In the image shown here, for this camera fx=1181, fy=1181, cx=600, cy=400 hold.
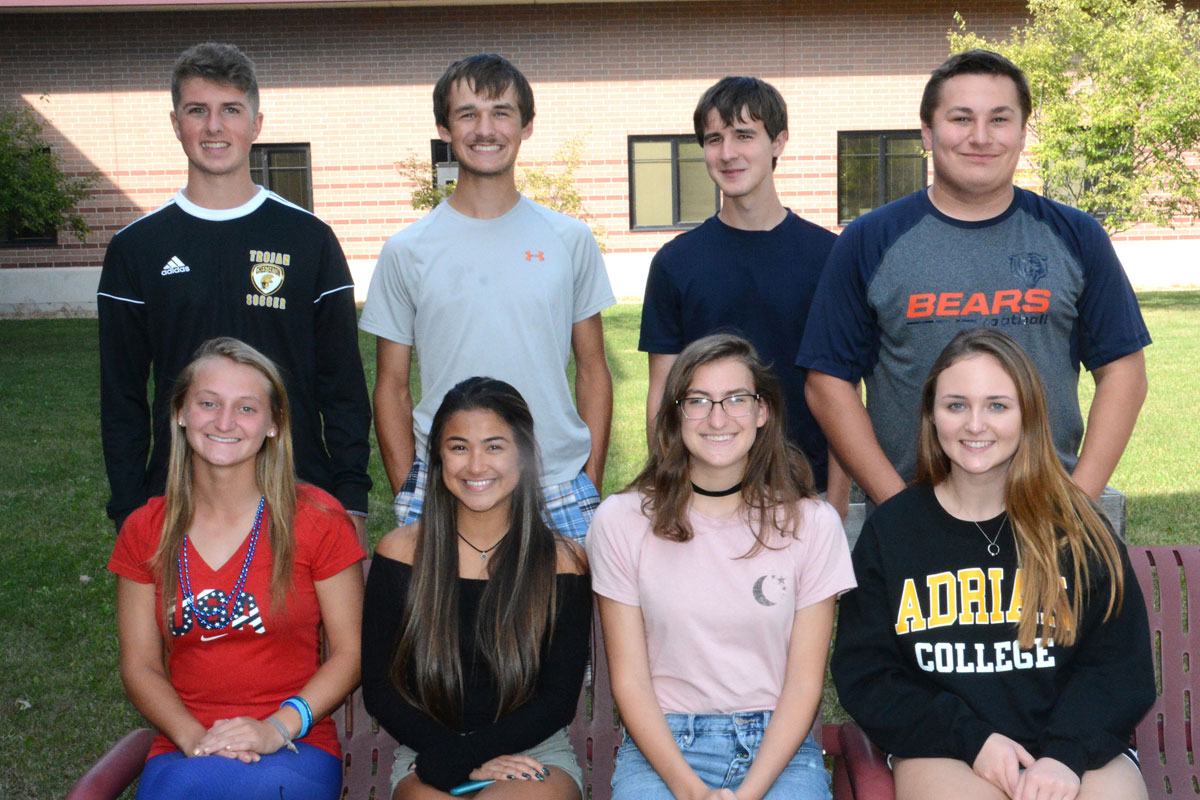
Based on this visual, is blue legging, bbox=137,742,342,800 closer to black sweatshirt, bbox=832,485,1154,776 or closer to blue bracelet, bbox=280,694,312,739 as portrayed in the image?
blue bracelet, bbox=280,694,312,739

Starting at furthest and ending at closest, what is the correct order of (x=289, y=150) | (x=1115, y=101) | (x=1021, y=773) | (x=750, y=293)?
(x=289, y=150) → (x=1115, y=101) → (x=750, y=293) → (x=1021, y=773)

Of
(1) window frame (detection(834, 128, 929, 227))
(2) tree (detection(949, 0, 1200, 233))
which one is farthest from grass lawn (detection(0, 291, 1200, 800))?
(1) window frame (detection(834, 128, 929, 227))

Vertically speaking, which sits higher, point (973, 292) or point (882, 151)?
point (882, 151)

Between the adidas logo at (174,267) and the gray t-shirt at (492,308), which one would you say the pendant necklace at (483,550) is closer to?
the gray t-shirt at (492,308)

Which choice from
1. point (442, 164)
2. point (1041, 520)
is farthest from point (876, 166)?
point (1041, 520)

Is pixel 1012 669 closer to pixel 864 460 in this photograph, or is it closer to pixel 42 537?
pixel 864 460

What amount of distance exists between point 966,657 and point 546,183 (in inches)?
678

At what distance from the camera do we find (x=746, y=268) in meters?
3.84

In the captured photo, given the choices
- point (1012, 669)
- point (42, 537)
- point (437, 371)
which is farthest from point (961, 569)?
point (42, 537)

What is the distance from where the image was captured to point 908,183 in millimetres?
21469

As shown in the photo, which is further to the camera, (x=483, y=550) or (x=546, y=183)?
(x=546, y=183)

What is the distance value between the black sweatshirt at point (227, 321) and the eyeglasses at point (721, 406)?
3.60 feet

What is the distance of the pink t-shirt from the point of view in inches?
118

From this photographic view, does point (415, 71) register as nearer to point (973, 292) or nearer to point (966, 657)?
point (973, 292)
